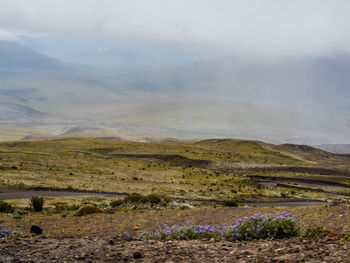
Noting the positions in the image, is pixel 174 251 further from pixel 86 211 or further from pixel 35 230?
pixel 86 211

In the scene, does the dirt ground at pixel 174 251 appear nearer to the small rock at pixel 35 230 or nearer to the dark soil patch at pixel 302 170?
the small rock at pixel 35 230

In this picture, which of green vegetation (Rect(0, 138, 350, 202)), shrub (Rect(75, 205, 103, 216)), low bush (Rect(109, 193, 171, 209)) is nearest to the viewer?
shrub (Rect(75, 205, 103, 216))

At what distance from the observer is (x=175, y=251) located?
901 cm

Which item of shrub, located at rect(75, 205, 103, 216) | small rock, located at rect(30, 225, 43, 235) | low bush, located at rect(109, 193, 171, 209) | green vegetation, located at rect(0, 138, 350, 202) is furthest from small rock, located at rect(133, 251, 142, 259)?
green vegetation, located at rect(0, 138, 350, 202)

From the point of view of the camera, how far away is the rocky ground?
8125 millimetres

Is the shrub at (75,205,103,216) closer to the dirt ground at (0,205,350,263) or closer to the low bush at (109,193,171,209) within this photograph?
the low bush at (109,193,171,209)

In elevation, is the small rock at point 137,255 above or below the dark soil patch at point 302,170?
above

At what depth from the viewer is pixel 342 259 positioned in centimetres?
754

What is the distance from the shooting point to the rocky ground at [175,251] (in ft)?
26.7

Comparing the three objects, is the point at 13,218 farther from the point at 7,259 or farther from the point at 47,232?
the point at 7,259

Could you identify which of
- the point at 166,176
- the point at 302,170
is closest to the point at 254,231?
the point at 166,176

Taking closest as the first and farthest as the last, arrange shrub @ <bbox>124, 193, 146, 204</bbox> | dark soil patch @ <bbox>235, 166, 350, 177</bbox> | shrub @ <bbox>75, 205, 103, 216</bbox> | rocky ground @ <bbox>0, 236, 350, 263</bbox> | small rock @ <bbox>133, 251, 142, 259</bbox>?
1. rocky ground @ <bbox>0, 236, 350, 263</bbox>
2. small rock @ <bbox>133, 251, 142, 259</bbox>
3. shrub @ <bbox>75, 205, 103, 216</bbox>
4. shrub @ <bbox>124, 193, 146, 204</bbox>
5. dark soil patch @ <bbox>235, 166, 350, 177</bbox>

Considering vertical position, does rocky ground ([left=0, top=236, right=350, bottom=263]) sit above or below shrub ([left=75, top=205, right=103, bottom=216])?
above

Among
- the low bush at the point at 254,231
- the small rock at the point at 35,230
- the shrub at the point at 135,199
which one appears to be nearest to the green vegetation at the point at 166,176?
the shrub at the point at 135,199
